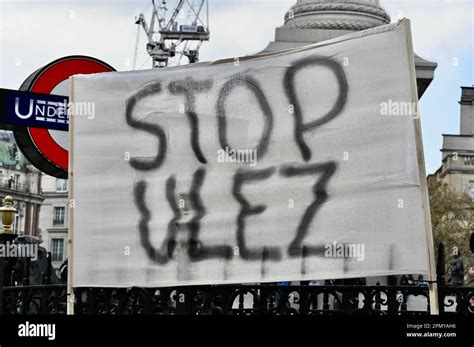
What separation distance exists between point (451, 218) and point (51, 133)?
2473 inches

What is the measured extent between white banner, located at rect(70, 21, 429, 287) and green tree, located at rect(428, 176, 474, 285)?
56.6 m

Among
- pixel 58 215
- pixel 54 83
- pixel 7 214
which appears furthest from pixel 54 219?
pixel 54 83

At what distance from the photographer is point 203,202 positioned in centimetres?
810

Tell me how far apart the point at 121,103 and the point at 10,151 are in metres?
111

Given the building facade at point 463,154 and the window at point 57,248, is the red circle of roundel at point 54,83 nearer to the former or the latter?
the building facade at point 463,154

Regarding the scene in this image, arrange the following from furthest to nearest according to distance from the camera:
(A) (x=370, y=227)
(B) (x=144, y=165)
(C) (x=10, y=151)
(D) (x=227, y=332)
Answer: (C) (x=10, y=151)
(B) (x=144, y=165)
(A) (x=370, y=227)
(D) (x=227, y=332)

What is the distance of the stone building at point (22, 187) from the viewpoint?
118 m

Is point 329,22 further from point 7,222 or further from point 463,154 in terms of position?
point 463,154

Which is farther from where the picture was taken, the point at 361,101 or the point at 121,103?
the point at 121,103

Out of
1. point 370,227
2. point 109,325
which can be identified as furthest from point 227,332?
point 370,227

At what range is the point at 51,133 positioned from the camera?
32.3 ft

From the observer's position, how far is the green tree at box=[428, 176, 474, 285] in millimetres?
66000

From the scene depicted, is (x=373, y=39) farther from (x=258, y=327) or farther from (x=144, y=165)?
(x=258, y=327)

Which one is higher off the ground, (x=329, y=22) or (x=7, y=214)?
(x=329, y=22)
